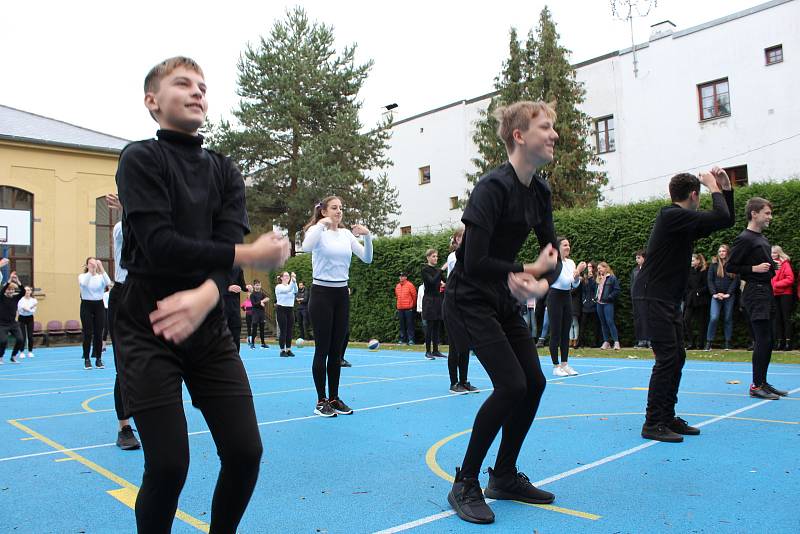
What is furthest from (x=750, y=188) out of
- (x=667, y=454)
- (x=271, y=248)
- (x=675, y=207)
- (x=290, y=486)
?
(x=271, y=248)

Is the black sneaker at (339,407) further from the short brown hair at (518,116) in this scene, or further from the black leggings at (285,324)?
the black leggings at (285,324)

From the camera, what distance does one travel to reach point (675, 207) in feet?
16.0

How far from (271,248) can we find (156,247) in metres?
0.36

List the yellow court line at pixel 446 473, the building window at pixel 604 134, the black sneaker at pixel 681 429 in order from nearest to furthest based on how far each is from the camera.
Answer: the yellow court line at pixel 446 473 → the black sneaker at pixel 681 429 → the building window at pixel 604 134

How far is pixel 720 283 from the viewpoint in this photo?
12.8 metres

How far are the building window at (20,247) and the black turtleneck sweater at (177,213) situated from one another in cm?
2730

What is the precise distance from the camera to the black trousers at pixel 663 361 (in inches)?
192

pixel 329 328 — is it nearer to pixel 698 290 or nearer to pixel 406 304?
pixel 698 290

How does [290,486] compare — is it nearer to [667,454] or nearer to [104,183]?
[667,454]

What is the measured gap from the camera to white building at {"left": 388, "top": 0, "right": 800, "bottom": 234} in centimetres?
2034

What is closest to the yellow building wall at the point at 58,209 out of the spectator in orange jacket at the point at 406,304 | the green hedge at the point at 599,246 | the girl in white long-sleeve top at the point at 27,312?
the girl in white long-sleeve top at the point at 27,312

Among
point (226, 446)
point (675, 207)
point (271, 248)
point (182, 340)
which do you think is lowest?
point (226, 446)

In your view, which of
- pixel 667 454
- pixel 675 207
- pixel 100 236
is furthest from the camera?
pixel 100 236

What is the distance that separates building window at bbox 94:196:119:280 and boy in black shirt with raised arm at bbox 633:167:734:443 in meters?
26.6
